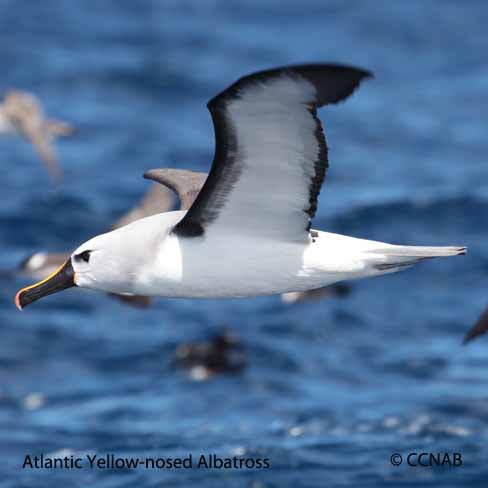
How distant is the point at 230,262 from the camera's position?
25.9 ft

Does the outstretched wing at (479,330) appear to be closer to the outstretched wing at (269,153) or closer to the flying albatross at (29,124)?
the outstretched wing at (269,153)

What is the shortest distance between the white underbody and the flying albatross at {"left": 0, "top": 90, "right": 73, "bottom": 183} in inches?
441

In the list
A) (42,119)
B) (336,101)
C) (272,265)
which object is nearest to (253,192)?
(272,265)

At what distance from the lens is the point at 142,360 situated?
1530 cm

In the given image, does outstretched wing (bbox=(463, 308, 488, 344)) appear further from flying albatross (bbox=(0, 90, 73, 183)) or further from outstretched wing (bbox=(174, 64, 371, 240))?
flying albatross (bbox=(0, 90, 73, 183))

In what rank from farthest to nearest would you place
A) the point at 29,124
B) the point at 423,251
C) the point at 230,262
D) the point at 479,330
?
the point at 29,124
the point at 479,330
the point at 230,262
the point at 423,251

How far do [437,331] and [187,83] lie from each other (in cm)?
1119

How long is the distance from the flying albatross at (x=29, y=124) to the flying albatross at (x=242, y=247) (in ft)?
35.8

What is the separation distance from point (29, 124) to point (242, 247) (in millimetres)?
11609

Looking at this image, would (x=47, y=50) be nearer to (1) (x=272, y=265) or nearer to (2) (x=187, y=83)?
(2) (x=187, y=83)

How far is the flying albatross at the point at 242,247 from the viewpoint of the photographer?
7.52m

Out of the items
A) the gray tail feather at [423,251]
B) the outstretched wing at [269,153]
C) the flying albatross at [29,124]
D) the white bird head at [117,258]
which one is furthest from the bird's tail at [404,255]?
the flying albatross at [29,124]

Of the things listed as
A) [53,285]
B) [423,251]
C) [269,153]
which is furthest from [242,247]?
[53,285]

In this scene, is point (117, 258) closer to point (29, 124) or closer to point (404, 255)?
point (404, 255)
